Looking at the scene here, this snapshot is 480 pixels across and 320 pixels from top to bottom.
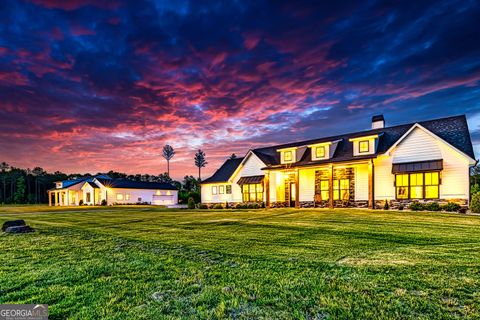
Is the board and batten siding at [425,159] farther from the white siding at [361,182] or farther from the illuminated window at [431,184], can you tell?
the white siding at [361,182]

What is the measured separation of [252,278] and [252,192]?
73.5ft

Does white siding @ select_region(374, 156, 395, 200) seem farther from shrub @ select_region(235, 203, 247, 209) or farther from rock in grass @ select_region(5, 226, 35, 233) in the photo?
rock in grass @ select_region(5, 226, 35, 233)

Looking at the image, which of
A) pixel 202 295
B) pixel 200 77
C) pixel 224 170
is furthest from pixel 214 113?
pixel 202 295

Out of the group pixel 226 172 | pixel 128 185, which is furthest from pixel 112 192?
pixel 226 172

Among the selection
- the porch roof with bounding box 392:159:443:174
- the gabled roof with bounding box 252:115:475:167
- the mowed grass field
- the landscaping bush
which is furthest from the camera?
the gabled roof with bounding box 252:115:475:167

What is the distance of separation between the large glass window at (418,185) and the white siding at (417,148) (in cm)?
116

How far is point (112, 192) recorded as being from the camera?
44.3 meters

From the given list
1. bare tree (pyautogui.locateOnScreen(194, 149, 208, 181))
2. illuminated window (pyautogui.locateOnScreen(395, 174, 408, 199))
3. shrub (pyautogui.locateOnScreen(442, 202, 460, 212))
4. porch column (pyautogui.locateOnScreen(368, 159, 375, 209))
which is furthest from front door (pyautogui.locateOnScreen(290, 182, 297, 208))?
bare tree (pyautogui.locateOnScreen(194, 149, 208, 181))

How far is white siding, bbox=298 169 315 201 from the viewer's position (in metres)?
23.5

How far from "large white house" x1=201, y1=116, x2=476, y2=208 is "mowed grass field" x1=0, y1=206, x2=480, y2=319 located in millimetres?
11669

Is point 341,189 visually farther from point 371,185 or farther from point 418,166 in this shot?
point 418,166

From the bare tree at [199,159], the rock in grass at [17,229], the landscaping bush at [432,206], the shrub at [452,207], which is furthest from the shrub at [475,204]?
the bare tree at [199,159]

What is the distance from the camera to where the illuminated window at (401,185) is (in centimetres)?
1914

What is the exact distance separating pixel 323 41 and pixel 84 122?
25.6 m
